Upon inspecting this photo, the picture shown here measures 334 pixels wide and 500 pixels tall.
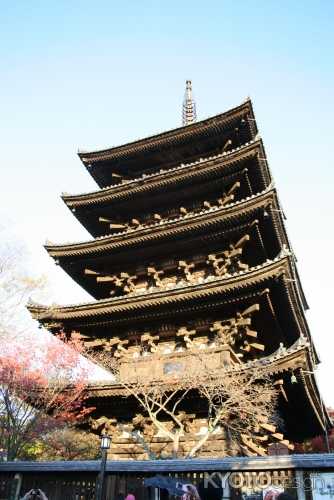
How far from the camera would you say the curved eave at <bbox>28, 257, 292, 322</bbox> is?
45.4 ft

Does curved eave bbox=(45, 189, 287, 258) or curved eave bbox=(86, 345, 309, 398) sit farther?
curved eave bbox=(45, 189, 287, 258)

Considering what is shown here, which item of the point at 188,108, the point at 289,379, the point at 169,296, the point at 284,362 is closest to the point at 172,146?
the point at 169,296

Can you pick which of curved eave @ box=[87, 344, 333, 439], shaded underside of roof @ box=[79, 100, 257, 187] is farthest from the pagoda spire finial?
curved eave @ box=[87, 344, 333, 439]

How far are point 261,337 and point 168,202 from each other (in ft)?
24.2

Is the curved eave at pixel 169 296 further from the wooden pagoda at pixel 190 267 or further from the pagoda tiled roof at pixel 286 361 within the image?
the pagoda tiled roof at pixel 286 361

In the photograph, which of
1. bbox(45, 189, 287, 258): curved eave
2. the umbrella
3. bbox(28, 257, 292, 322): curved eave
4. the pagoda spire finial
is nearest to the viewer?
the umbrella

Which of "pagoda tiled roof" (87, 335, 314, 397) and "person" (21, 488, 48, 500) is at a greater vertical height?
"pagoda tiled roof" (87, 335, 314, 397)

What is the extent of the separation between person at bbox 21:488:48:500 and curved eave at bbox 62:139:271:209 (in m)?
12.5

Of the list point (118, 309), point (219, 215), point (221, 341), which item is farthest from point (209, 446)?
point (219, 215)

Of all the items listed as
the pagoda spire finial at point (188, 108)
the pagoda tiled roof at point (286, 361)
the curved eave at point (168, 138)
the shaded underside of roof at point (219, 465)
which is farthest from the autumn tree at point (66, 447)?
the pagoda spire finial at point (188, 108)

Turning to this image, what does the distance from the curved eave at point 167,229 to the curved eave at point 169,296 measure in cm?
282

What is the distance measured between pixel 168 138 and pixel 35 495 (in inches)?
624

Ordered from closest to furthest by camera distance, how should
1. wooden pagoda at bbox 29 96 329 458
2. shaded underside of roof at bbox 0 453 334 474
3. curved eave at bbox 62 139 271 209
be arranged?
shaded underside of roof at bbox 0 453 334 474
wooden pagoda at bbox 29 96 329 458
curved eave at bbox 62 139 271 209

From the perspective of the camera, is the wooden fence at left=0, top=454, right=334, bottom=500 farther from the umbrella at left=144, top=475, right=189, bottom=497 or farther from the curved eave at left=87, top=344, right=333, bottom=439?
the curved eave at left=87, top=344, right=333, bottom=439
